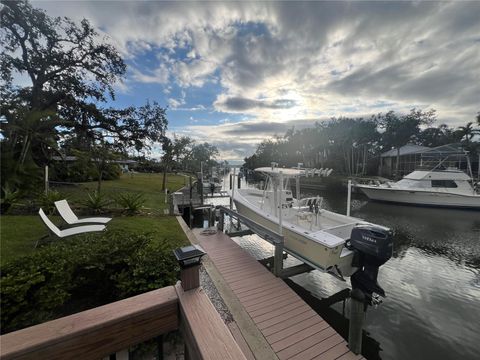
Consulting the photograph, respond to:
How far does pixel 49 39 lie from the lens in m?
12.8

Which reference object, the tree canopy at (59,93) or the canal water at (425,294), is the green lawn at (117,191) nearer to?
the tree canopy at (59,93)

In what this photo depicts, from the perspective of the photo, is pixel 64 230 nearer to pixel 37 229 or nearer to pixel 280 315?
pixel 37 229

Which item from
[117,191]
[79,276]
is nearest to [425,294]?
[79,276]

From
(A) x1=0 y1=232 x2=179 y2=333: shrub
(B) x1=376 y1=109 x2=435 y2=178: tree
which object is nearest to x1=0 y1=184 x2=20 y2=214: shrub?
(A) x1=0 y1=232 x2=179 y2=333: shrub

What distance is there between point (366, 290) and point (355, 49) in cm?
822

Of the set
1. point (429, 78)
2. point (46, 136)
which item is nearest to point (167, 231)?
point (46, 136)

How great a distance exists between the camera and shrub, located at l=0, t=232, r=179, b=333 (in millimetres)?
2534

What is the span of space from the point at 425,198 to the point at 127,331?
2262cm

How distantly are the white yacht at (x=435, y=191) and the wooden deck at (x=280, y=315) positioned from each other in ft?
59.2

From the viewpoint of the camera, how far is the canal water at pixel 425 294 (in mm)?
4465

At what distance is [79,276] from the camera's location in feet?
10.7

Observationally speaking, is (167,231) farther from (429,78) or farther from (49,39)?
(429,78)

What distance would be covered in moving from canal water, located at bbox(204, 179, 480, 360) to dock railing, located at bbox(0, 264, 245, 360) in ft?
16.1

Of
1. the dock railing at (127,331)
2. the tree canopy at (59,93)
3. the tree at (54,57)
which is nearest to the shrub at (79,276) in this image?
the dock railing at (127,331)
